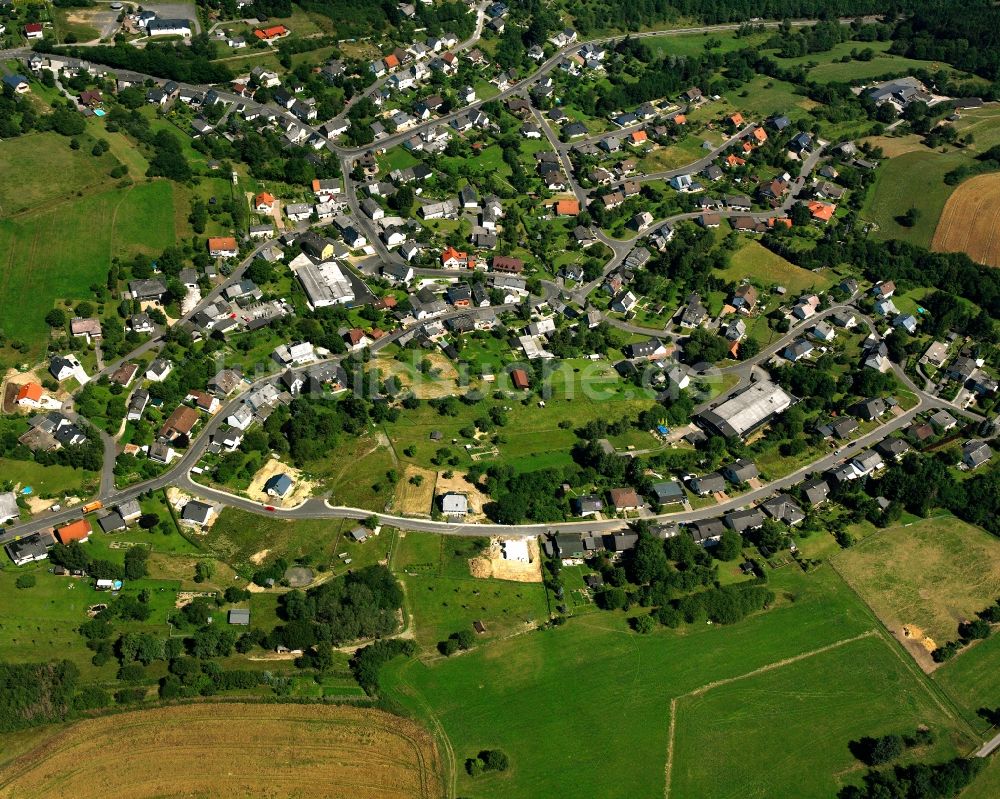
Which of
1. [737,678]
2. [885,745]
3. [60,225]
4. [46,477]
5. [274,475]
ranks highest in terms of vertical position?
[60,225]

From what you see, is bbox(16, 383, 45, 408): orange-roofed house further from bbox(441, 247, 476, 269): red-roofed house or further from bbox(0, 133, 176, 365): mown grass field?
bbox(441, 247, 476, 269): red-roofed house

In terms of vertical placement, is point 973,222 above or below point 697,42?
below

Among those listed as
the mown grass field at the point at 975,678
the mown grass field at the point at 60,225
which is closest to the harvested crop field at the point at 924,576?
the mown grass field at the point at 975,678

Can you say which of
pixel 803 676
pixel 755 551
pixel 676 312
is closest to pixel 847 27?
pixel 676 312

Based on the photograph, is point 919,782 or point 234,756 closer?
point 234,756

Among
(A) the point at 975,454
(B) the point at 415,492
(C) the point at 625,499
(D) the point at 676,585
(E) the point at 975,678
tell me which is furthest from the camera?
(A) the point at 975,454

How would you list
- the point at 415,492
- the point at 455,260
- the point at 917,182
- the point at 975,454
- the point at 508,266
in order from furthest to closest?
the point at 917,182
the point at 508,266
the point at 455,260
the point at 975,454
the point at 415,492

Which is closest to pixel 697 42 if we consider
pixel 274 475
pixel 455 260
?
pixel 455 260

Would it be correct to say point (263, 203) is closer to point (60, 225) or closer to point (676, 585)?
point (60, 225)

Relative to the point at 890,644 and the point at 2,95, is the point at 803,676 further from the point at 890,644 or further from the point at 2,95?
the point at 2,95

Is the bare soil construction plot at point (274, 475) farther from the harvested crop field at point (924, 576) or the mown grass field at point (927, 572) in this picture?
the mown grass field at point (927, 572)
